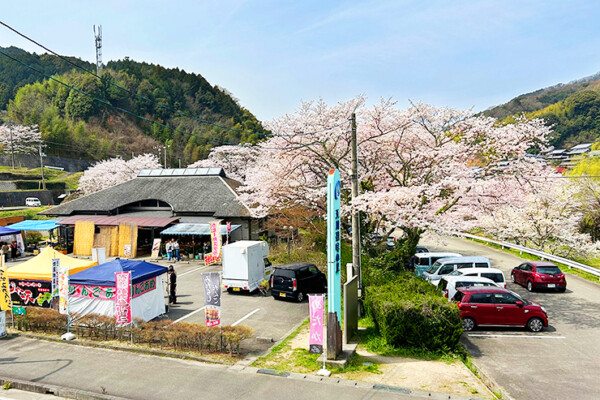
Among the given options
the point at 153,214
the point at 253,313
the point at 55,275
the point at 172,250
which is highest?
the point at 153,214

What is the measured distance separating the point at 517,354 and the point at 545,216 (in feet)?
66.5

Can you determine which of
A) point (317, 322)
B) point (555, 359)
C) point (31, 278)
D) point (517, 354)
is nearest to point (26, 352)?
point (31, 278)

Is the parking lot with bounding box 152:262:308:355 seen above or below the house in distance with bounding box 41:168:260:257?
below

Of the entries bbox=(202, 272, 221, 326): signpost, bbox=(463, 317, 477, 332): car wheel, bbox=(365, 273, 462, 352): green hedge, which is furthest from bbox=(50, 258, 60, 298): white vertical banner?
bbox=(463, 317, 477, 332): car wheel

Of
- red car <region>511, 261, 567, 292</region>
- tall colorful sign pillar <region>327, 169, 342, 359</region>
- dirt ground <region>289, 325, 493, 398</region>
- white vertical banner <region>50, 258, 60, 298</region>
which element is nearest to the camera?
dirt ground <region>289, 325, 493, 398</region>

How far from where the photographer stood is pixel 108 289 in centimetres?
1227

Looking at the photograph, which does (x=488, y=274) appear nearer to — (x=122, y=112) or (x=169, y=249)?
(x=169, y=249)

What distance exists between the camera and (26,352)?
1068 centimetres

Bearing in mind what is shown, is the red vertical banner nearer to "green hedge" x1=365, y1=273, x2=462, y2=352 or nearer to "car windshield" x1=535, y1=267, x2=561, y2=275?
"green hedge" x1=365, y1=273, x2=462, y2=352

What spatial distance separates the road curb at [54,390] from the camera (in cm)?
808

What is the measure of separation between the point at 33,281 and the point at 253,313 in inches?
299

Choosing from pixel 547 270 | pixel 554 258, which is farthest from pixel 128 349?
pixel 554 258

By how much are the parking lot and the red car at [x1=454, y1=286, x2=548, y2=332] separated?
5.32 metres

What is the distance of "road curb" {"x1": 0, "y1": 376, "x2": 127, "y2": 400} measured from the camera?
8078mm
